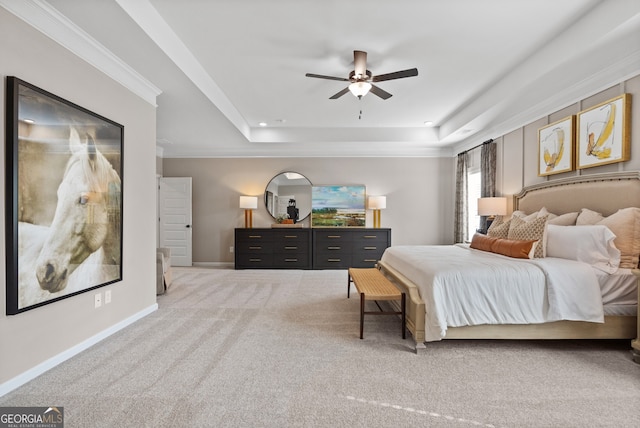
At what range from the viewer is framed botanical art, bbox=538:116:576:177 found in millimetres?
3462

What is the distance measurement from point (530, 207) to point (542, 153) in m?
0.70

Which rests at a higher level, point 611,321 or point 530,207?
point 530,207

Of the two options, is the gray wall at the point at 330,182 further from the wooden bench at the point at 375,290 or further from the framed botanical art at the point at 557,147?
the wooden bench at the point at 375,290

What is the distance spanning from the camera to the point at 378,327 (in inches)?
120

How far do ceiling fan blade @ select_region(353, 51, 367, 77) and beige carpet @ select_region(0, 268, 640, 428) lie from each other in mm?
2620

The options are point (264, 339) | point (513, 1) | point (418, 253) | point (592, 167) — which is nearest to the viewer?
point (513, 1)

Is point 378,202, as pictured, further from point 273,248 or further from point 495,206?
point 273,248

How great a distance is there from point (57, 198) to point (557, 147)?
5.02 meters

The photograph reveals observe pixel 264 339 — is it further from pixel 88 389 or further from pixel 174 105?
pixel 174 105

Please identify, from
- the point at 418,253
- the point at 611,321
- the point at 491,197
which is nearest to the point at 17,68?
the point at 418,253

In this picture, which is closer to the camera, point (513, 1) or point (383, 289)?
point (513, 1)

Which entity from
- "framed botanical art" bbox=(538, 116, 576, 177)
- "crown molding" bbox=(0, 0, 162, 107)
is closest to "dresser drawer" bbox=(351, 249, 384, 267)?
"framed botanical art" bbox=(538, 116, 576, 177)

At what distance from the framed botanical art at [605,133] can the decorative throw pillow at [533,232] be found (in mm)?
824

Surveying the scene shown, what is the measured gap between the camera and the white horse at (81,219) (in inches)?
86.4
